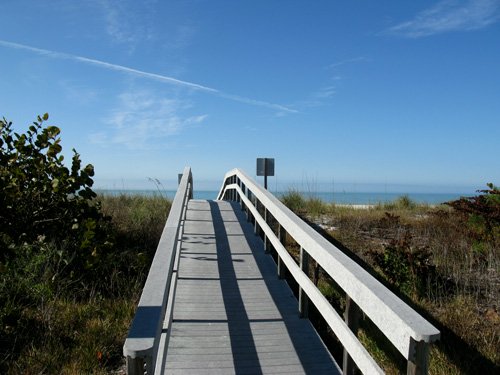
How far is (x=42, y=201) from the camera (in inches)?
268

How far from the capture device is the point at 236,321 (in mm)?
5051

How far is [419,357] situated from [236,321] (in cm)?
299

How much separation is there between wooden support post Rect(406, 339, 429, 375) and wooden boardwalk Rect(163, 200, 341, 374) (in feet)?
5.97

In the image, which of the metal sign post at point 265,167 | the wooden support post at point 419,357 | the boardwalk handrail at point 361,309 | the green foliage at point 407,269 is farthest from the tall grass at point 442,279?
the metal sign post at point 265,167

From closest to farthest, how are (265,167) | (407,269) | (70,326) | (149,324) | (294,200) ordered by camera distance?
(149,324) → (70,326) → (407,269) → (265,167) → (294,200)

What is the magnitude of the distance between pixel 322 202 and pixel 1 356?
11.3 metres

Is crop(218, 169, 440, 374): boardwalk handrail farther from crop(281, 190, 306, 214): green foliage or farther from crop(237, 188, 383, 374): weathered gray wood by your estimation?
crop(281, 190, 306, 214): green foliage

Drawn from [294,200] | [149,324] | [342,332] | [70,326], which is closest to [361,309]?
[342,332]

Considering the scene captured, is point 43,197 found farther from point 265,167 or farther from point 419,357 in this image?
point 265,167

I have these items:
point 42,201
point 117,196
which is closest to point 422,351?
point 42,201

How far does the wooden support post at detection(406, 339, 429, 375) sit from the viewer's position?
7.58 feet

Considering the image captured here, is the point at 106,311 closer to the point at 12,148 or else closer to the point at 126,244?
the point at 12,148

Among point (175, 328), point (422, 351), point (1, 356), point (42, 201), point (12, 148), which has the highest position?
point (12, 148)

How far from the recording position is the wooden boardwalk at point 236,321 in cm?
415
